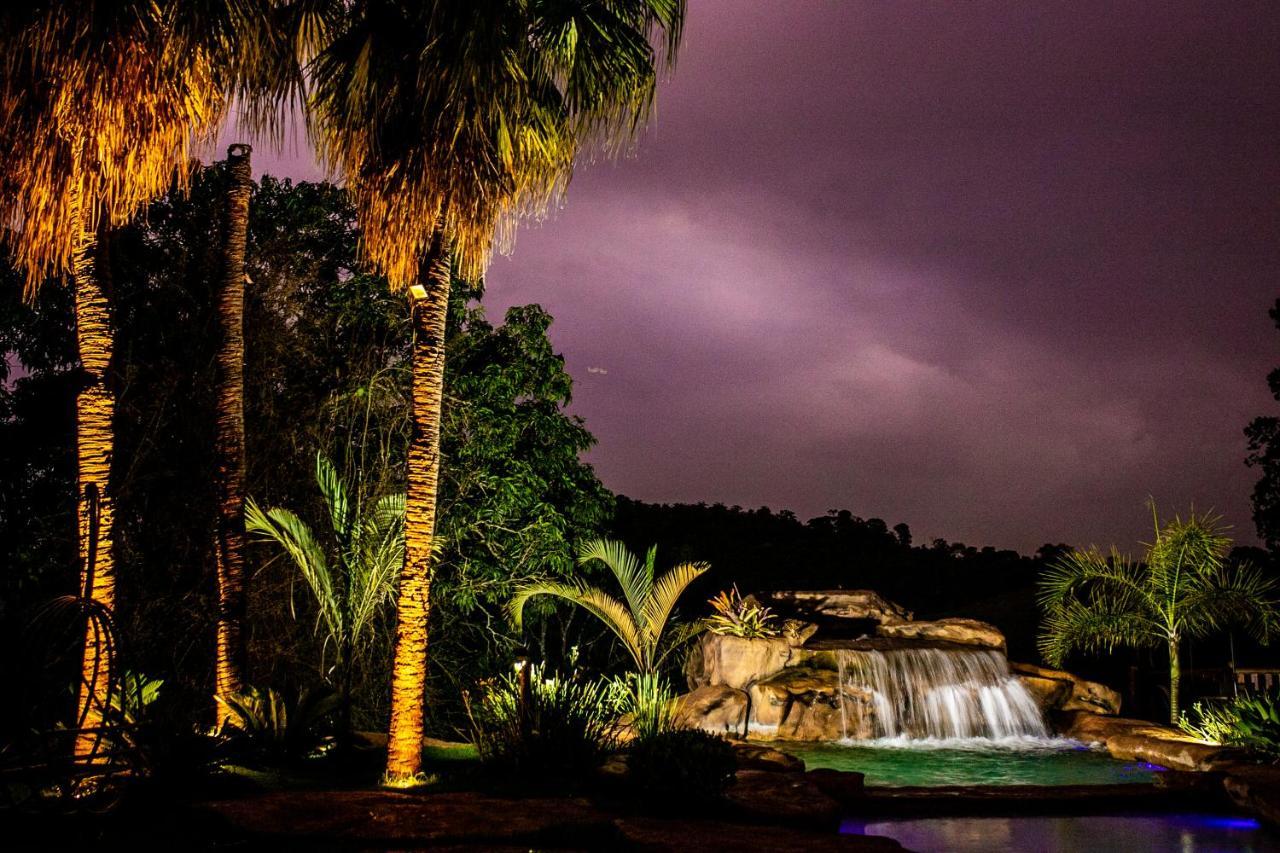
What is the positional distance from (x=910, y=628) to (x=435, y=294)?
40.1 feet

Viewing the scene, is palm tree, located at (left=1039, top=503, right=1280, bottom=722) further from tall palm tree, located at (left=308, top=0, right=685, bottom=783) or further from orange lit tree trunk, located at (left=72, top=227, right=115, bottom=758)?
orange lit tree trunk, located at (left=72, top=227, right=115, bottom=758)

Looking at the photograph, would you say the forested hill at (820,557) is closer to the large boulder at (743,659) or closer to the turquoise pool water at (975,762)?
the large boulder at (743,659)

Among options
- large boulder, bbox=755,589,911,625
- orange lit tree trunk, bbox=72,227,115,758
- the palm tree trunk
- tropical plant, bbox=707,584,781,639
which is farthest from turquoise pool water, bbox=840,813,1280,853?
large boulder, bbox=755,589,911,625

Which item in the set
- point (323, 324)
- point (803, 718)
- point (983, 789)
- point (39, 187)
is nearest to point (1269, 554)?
point (803, 718)

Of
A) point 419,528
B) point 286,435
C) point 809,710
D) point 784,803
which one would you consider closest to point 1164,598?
point 809,710

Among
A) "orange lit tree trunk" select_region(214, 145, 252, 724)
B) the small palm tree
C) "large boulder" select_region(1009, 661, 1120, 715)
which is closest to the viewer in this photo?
"orange lit tree trunk" select_region(214, 145, 252, 724)

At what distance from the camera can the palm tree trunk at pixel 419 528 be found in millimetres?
8000

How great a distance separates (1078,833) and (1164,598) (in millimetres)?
7254

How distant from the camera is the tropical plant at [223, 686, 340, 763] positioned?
882 centimetres

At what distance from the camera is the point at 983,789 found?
8.91 meters

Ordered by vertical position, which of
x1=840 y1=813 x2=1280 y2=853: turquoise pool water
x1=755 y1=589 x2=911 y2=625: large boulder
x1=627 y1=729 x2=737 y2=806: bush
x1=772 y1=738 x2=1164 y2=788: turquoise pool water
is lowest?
x1=772 y1=738 x2=1164 y2=788: turquoise pool water

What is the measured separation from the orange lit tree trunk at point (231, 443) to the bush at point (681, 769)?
4.25m

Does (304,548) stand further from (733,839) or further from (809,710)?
(809,710)

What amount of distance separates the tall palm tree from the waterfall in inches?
356
